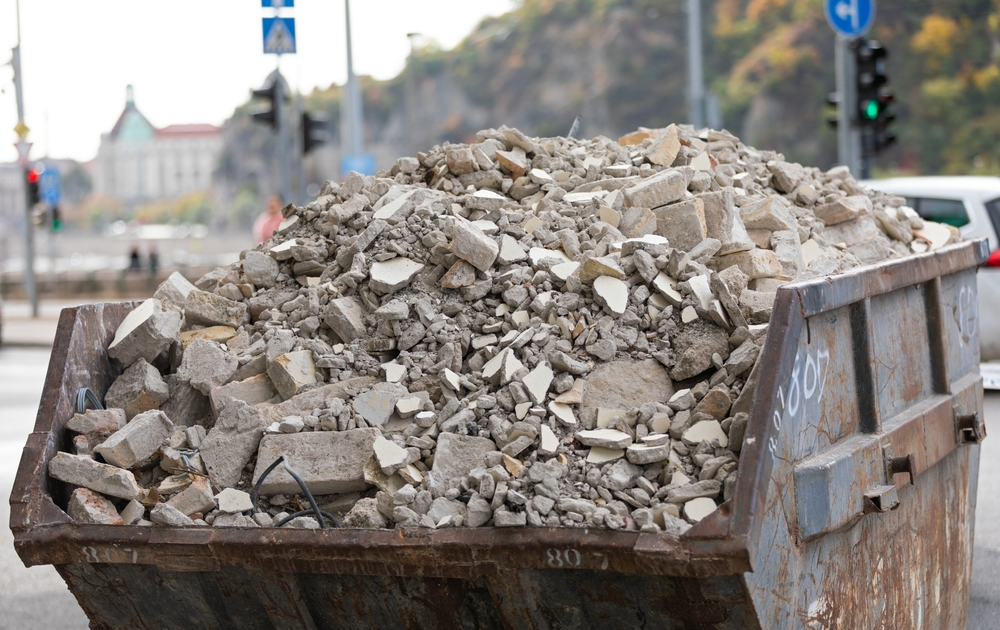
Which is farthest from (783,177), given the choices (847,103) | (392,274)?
(847,103)

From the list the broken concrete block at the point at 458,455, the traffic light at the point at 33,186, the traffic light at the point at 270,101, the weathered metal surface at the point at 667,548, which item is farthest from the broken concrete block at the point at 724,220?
the traffic light at the point at 33,186

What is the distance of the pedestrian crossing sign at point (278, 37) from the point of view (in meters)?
13.0

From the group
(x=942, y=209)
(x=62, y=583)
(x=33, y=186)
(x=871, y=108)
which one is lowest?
(x=62, y=583)

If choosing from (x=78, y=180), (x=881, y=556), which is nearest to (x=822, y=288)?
(x=881, y=556)

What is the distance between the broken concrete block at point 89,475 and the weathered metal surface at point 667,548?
49 millimetres

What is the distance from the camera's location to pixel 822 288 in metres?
2.52

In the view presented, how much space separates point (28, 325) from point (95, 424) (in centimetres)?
2024

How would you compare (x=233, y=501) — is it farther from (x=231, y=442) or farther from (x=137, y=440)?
(x=137, y=440)

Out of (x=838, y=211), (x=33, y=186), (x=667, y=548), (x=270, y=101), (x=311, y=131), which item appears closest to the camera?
(x=667, y=548)

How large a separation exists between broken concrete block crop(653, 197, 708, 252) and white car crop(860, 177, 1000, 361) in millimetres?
5475

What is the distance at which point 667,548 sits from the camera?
7.11 ft

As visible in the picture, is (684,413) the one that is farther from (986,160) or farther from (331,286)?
(986,160)

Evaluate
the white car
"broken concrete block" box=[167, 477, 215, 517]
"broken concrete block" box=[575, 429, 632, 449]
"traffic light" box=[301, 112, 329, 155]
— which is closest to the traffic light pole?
the white car

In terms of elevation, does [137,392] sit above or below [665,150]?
below
